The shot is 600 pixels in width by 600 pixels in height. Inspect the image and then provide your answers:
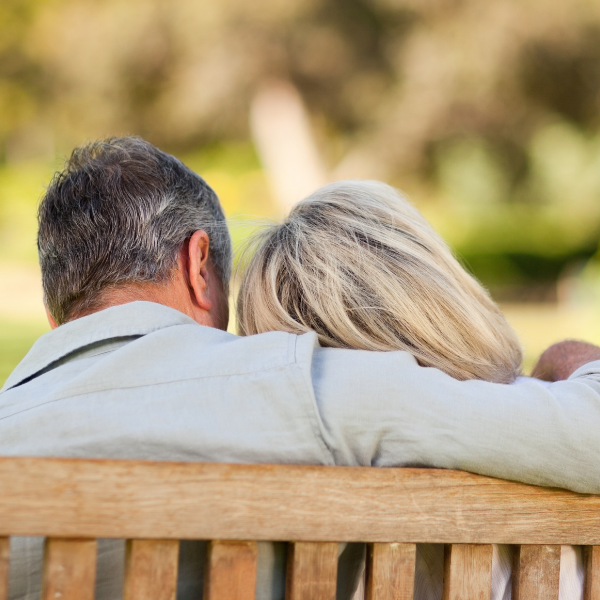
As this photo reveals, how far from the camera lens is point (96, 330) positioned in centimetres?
155

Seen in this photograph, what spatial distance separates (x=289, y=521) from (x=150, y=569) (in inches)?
9.6

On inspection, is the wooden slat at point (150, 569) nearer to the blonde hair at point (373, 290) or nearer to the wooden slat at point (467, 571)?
the wooden slat at point (467, 571)

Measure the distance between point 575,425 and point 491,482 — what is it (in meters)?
0.18

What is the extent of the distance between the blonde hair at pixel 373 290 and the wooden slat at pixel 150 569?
0.62 meters

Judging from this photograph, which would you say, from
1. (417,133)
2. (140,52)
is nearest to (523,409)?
(417,133)

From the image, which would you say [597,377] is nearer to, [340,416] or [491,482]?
[491,482]

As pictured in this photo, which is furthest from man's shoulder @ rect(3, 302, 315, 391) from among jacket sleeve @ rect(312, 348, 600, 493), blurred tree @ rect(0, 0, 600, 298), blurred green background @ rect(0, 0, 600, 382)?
blurred tree @ rect(0, 0, 600, 298)

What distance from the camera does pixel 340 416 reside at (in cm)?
133

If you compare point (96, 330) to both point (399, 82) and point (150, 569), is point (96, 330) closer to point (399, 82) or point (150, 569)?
point (150, 569)

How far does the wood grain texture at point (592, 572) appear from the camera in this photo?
1.46 m

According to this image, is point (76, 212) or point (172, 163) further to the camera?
point (172, 163)

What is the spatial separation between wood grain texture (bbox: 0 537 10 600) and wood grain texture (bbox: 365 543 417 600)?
2.05 feet

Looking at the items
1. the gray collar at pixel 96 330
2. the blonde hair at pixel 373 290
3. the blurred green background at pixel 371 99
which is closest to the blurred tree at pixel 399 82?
the blurred green background at pixel 371 99

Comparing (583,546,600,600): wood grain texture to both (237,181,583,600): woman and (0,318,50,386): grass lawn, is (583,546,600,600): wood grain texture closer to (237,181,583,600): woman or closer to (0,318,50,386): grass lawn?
(237,181,583,600): woman
